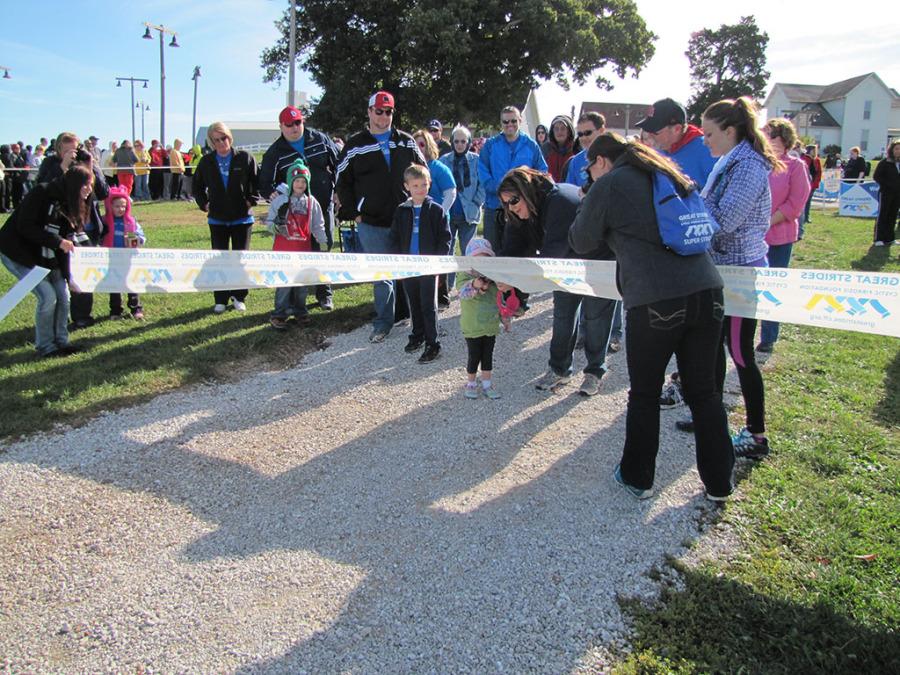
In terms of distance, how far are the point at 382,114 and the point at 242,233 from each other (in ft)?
8.12

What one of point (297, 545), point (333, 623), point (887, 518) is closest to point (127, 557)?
point (297, 545)

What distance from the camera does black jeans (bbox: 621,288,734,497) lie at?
330cm

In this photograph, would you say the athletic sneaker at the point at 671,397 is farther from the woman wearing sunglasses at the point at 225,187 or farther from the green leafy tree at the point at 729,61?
the green leafy tree at the point at 729,61

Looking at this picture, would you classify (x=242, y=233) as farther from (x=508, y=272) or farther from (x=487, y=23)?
(x=487, y=23)

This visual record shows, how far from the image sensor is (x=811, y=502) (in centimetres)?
377

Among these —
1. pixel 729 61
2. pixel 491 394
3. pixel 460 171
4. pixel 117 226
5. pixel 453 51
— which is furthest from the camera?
pixel 729 61

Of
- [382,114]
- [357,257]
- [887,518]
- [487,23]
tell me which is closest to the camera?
[887,518]

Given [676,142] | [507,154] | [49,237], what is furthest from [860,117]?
[49,237]

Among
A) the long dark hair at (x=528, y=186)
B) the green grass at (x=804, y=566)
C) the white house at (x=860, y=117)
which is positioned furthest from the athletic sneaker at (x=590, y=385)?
the white house at (x=860, y=117)

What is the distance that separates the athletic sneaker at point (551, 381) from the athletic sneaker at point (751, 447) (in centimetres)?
166

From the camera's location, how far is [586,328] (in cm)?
546

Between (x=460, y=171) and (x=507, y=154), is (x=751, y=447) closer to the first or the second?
(x=507, y=154)

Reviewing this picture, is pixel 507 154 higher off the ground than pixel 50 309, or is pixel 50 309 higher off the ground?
pixel 507 154

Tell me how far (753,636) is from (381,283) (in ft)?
16.4
